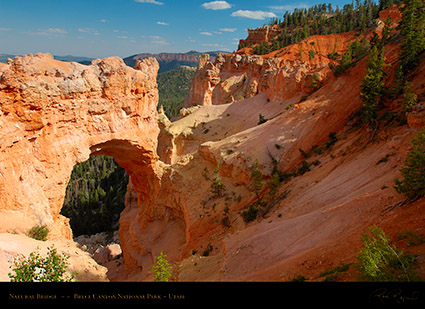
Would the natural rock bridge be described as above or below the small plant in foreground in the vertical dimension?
above

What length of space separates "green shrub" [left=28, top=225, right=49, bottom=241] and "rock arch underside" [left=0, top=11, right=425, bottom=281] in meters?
0.47

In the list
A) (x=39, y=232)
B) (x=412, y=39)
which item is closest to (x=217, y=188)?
(x=39, y=232)

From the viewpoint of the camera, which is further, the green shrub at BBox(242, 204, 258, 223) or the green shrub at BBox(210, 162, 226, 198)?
the green shrub at BBox(210, 162, 226, 198)

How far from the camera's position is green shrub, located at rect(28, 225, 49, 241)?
1370 cm

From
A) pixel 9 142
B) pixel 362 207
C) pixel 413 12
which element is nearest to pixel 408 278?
pixel 362 207

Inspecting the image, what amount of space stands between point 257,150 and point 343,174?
32.9 ft

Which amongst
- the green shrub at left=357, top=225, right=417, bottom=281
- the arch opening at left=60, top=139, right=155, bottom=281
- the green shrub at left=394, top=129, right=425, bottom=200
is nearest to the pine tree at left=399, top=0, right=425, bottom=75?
the green shrub at left=394, top=129, right=425, bottom=200

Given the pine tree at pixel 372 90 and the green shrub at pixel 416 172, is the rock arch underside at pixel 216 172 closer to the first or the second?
the green shrub at pixel 416 172

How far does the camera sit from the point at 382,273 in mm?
5797

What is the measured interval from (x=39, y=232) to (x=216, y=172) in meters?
15.6

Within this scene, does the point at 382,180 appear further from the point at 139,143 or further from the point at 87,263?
the point at 139,143

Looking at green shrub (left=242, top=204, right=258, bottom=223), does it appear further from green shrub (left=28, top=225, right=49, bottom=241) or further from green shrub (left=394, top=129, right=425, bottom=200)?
green shrub (left=28, top=225, right=49, bottom=241)
